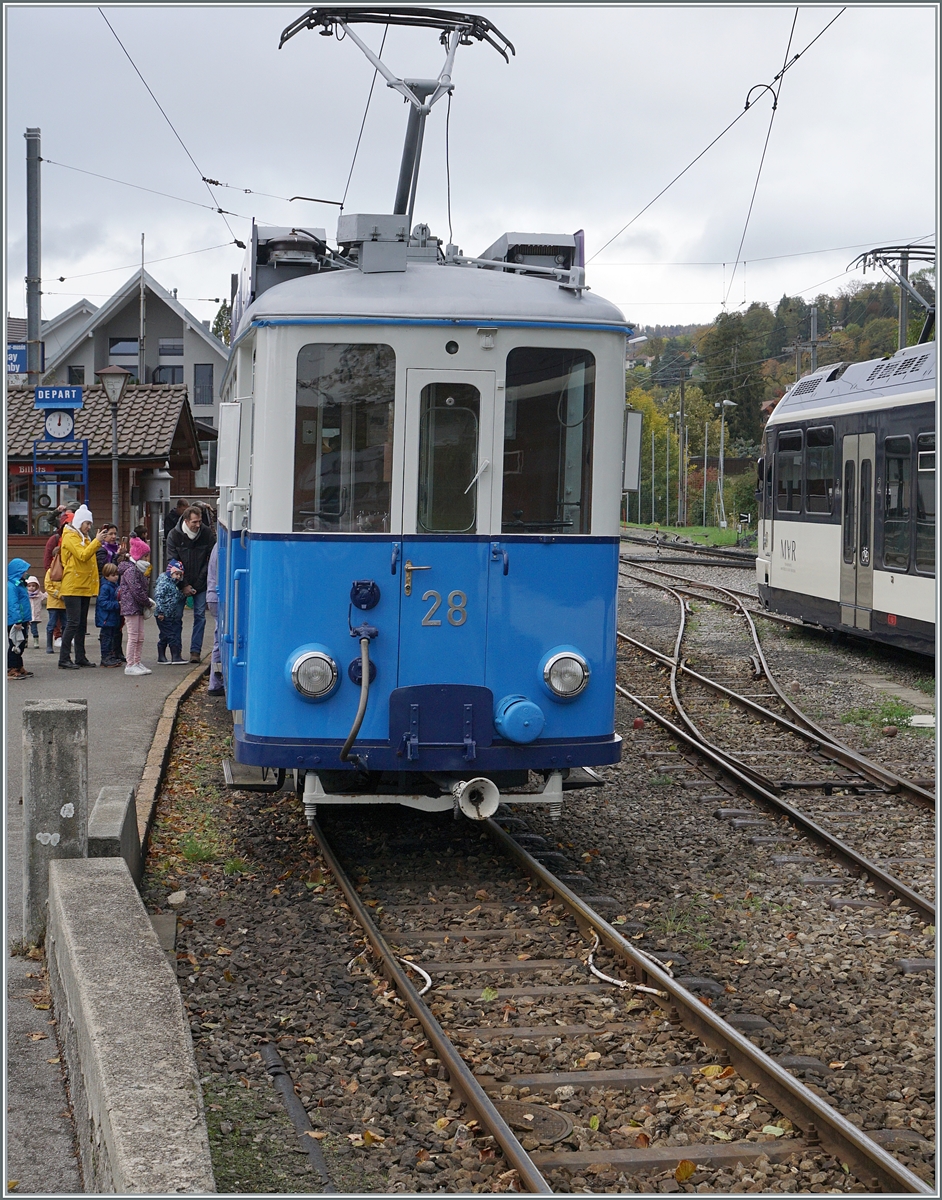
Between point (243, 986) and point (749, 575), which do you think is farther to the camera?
point (749, 575)

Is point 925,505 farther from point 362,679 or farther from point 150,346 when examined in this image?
point 150,346

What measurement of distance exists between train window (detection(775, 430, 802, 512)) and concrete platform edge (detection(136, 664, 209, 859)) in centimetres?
900

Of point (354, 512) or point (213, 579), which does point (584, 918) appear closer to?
point (354, 512)

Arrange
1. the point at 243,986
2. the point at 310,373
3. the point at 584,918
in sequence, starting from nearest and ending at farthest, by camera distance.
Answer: the point at 243,986 → the point at 584,918 → the point at 310,373

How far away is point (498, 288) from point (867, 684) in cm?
932

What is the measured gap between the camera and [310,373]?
7.25m

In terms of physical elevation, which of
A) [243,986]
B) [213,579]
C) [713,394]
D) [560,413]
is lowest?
[243,986]

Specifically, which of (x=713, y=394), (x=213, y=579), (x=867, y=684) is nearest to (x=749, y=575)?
(x=867, y=684)

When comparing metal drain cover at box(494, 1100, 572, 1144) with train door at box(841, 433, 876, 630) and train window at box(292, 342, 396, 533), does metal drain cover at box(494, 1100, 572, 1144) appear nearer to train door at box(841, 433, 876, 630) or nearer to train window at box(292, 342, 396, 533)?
Answer: train window at box(292, 342, 396, 533)

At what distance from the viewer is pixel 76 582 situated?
15.2 meters

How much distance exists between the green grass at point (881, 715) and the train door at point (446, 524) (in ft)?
22.3

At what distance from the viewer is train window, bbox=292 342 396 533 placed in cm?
726

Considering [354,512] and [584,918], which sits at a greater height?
[354,512]

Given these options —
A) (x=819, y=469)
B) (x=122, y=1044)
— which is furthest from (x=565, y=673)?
(x=819, y=469)
